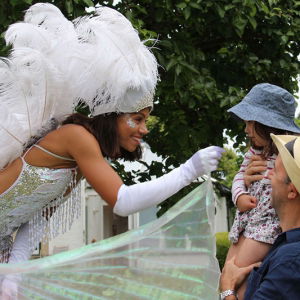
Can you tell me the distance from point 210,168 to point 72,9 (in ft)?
8.57

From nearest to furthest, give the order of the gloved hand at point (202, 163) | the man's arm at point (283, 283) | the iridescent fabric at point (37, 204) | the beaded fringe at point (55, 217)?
1. the man's arm at point (283, 283)
2. the gloved hand at point (202, 163)
3. the iridescent fabric at point (37, 204)
4. the beaded fringe at point (55, 217)

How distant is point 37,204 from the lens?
2.31m

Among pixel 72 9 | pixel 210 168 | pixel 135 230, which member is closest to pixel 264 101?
pixel 210 168

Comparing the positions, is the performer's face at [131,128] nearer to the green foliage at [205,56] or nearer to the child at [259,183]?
the child at [259,183]

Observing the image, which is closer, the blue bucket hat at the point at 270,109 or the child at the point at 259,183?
the child at the point at 259,183

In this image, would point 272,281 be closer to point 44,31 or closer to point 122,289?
point 122,289

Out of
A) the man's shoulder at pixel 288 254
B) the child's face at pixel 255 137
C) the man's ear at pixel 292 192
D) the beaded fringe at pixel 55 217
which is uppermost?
the man's ear at pixel 292 192

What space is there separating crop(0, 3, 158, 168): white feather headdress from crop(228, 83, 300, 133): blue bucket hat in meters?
0.51

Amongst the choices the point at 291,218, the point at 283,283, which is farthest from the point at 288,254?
the point at 291,218

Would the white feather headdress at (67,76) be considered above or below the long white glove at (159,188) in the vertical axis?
above

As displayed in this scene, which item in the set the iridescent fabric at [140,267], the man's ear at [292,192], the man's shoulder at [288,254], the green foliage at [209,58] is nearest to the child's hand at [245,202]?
the iridescent fabric at [140,267]

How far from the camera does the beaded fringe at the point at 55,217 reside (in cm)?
239

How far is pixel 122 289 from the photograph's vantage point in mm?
2025

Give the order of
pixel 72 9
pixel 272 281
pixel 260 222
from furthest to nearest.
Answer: pixel 72 9 < pixel 260 222 < pixel 272 281
